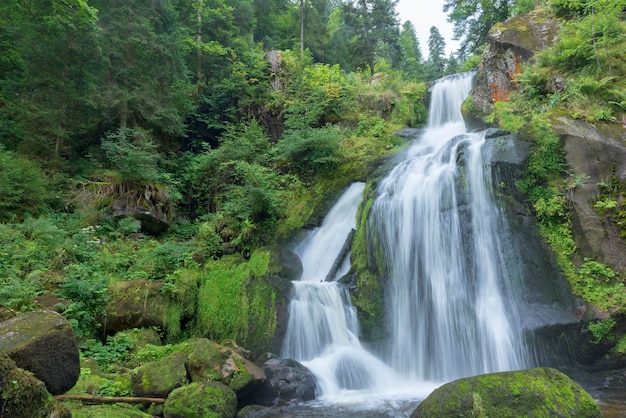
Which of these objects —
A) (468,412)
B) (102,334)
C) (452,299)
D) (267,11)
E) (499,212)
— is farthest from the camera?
(267,11)

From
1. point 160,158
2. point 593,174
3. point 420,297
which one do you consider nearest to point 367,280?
point 420,297

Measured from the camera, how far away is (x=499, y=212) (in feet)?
27.6

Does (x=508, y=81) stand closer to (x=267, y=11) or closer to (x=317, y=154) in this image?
(x=317, y=154)

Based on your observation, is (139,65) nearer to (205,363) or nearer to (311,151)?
(311,151)

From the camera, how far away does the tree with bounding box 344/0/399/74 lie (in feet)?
83.3

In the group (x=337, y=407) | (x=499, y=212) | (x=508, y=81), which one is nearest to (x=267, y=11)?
(x=508, y=81)

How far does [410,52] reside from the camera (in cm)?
4156

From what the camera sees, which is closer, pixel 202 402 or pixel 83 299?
pixel 202 402

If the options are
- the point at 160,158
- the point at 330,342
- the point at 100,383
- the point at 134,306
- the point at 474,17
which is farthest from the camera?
the point at 474,17

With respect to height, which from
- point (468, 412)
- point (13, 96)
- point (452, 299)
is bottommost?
point (468, 412)

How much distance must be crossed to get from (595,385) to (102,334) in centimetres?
872

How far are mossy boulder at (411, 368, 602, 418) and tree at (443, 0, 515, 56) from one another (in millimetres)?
23457

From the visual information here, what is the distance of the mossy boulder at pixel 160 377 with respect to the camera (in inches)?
205

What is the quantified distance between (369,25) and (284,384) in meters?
26.4
